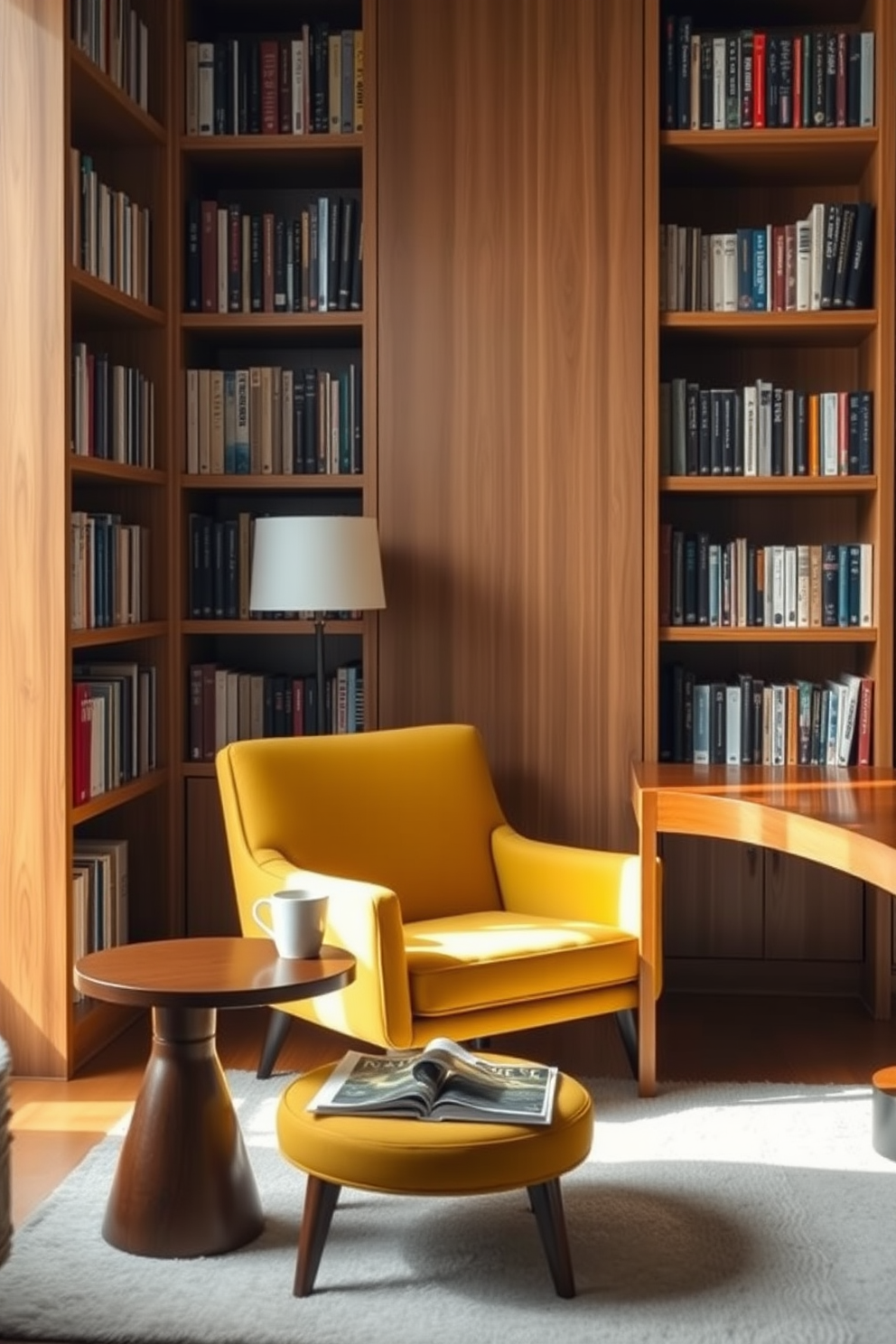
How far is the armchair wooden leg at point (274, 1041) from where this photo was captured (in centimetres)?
378

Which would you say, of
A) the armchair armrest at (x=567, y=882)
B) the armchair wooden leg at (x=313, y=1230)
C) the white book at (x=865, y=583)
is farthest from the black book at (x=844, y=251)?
the armchair wooden leg at (x=313, y=1230)

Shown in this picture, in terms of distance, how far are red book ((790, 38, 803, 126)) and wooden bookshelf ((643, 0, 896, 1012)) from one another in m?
0.04

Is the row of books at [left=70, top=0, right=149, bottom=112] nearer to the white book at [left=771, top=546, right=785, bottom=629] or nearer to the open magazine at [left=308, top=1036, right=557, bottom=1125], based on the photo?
the white book at [left=771, top=546, right=785, bottom=629]

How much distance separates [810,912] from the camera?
4605mm

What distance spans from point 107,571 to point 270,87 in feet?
4.69

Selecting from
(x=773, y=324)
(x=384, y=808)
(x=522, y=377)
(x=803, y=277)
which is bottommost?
(x=384, y=808)

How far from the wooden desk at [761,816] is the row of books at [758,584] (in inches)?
18.3

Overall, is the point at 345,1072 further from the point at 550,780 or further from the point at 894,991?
the point at 894,991

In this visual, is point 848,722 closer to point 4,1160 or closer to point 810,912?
point 810,912

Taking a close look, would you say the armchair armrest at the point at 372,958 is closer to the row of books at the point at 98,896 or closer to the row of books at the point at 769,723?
the row of books at the point at 98,896

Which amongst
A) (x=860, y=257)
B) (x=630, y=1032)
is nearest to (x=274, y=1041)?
(x=630, y=1032)

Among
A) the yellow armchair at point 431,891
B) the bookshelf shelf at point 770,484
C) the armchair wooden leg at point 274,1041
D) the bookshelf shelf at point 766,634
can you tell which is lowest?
the armchair wooden leg at point 274,1041

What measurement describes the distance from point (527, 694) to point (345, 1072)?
1769mm

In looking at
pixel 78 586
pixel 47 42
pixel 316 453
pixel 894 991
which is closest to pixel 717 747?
pixel 894 991
